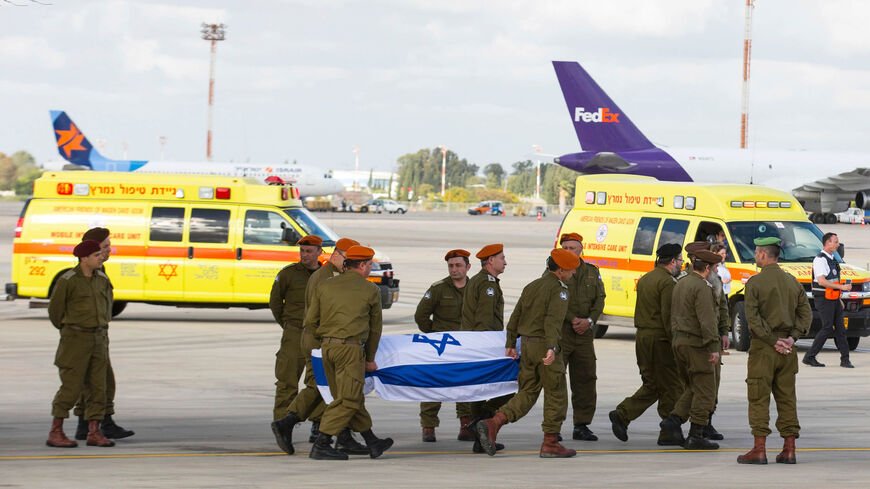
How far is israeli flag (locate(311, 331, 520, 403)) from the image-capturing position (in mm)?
10039

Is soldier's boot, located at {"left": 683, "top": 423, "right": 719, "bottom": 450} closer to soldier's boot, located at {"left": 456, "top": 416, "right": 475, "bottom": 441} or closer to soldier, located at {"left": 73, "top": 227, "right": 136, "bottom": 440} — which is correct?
soldier's boot, located at {"left": 456, "top": 416, "right": 475, "bottom": 441}

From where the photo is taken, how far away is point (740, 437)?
10.8 metres

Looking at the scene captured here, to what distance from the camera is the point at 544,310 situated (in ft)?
31.7

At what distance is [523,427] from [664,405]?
1272mm

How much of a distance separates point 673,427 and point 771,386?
3.21ft

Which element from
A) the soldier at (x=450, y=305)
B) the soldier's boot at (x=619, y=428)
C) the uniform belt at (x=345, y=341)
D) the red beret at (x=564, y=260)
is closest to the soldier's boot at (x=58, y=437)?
the uniform belt at (x=345, y=341)

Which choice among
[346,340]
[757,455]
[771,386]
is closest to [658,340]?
[771,386]

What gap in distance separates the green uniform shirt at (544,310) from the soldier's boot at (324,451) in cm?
167

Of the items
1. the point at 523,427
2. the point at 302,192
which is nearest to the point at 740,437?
the point at 523,427

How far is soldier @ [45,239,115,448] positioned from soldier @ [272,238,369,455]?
141cm

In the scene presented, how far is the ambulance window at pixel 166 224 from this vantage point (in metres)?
19.7

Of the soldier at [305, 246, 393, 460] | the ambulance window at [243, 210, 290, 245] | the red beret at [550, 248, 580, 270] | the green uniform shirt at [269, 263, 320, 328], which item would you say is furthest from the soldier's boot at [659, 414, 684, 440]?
the ambulance window at [243, 210, 290, 245]

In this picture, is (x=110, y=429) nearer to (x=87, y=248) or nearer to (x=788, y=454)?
(x=87, y=248)

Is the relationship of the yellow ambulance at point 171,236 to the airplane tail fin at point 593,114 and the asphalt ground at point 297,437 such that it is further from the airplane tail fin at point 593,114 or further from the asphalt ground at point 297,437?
the airplane tail fin at point 593,114
